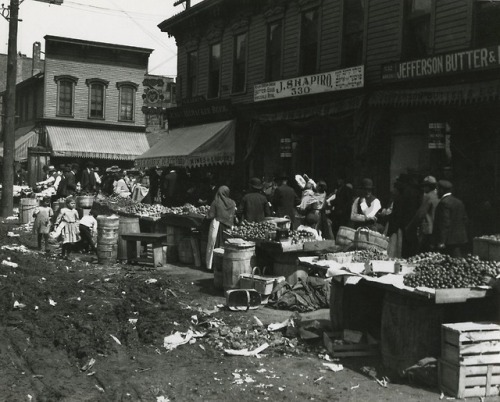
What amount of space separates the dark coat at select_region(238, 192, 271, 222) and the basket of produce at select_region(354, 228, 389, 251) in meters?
3.78

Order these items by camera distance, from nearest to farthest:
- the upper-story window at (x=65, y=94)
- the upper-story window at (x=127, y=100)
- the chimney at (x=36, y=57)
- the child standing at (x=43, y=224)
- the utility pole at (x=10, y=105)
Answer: the child standing at (x=43, y=224)
the utility pole at (x=10, y=105)
the upper-story window at (x=65, y=94)
the upper-story window at (x=127, y=100)
the chimney at (x=36, y=57)

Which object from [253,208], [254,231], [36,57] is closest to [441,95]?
[253,208]

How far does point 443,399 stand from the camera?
6363mm

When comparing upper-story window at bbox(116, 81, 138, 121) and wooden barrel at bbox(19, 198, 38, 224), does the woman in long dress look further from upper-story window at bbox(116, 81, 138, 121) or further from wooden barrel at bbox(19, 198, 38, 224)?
upper-story window at bbox(116, 81, 138, 121)

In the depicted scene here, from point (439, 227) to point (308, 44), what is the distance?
1091cm

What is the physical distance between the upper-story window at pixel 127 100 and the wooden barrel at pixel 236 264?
107 feet

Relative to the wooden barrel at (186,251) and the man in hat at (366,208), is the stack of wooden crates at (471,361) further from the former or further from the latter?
the wooden barrel at (186,251)

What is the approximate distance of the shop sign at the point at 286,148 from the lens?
1920cm

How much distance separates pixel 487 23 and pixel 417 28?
2.18 m

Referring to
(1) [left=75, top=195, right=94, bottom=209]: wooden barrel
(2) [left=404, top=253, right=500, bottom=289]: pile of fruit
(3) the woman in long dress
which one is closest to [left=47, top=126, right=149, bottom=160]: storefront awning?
(1) [left=75, top=195, right=94, bottom=209]: wooden barrel

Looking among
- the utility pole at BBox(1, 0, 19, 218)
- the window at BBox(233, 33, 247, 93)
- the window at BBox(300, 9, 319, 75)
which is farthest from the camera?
the utility pole at BBox(1, 0, 19, 218)

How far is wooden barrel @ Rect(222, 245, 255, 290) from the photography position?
1125 cm

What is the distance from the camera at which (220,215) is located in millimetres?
13773

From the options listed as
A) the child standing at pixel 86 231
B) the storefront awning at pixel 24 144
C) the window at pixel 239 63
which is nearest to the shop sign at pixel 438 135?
the child standing at pixel 86 231
